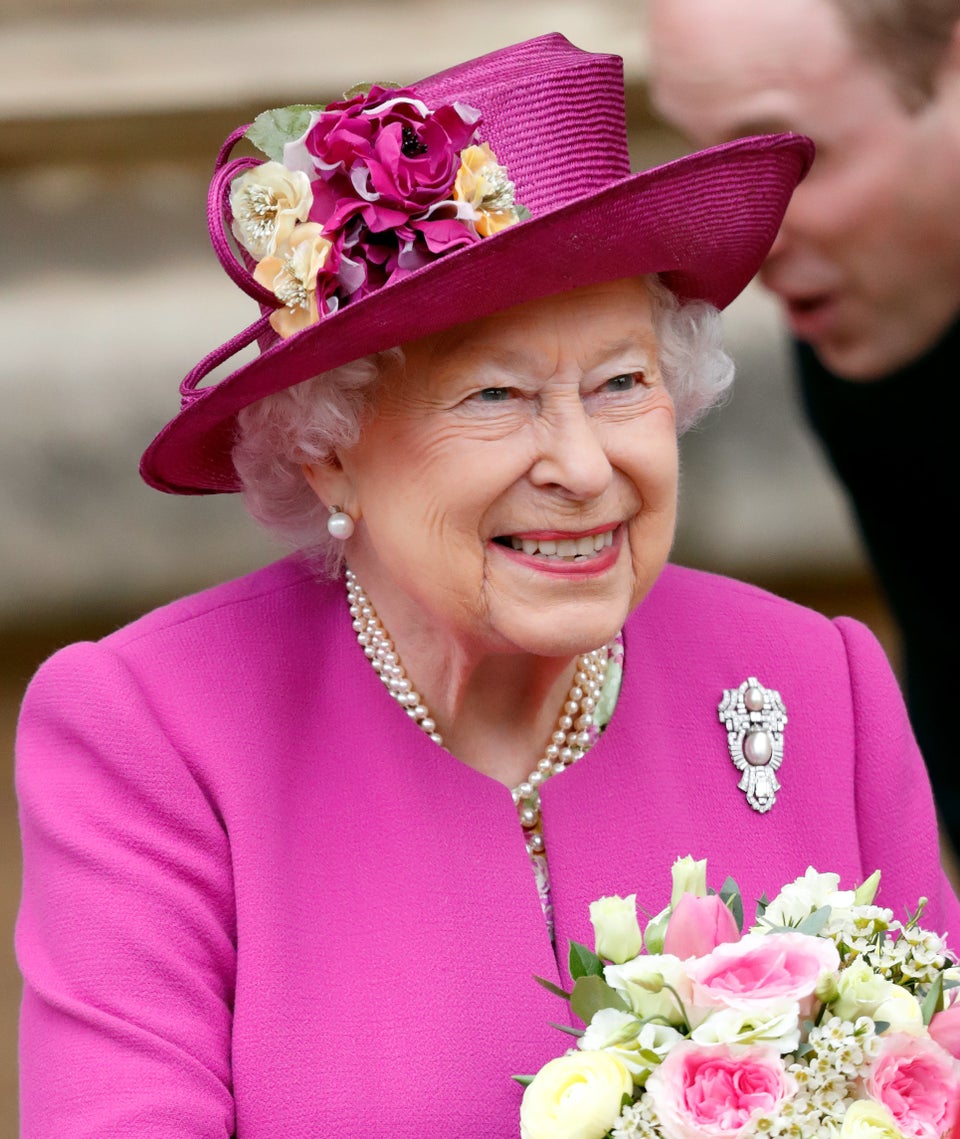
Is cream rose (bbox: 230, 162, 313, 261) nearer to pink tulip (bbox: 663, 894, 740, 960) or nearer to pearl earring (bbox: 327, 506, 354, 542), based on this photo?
pearl earring (bbox: 327, 506, 354, 542)

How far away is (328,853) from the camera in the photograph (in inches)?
88.8

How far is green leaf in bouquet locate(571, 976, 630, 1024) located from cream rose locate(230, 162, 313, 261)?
3.00 feet

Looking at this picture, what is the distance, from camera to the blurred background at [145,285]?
664cm

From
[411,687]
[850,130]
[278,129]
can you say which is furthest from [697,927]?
[850,130]

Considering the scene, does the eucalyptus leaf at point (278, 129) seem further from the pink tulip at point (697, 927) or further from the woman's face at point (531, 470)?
the pink tulip at point (697, 927)

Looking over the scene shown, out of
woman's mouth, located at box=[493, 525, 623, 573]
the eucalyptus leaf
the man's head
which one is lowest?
woman's mouth, located at box=[493, 525, 623, 573]

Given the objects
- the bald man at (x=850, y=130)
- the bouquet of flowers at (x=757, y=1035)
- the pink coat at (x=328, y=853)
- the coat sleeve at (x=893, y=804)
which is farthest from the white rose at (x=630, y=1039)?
the bald man at (x=850, y=130)

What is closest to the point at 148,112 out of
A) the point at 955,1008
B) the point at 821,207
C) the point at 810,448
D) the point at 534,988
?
the point at 810,448

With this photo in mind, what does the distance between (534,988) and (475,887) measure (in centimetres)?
15

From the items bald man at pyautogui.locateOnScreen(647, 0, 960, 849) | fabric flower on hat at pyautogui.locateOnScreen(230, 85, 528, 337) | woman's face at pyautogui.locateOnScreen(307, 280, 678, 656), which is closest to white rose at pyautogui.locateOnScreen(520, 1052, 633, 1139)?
woman's face at pyautogui.locateOnScreen(307, 280, 678, 656)

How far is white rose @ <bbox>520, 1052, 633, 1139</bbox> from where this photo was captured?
68.3 inches

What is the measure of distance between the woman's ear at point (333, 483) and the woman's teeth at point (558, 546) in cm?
25

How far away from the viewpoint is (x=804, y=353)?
4.16 meters

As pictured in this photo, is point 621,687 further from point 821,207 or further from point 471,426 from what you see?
point 821,207
